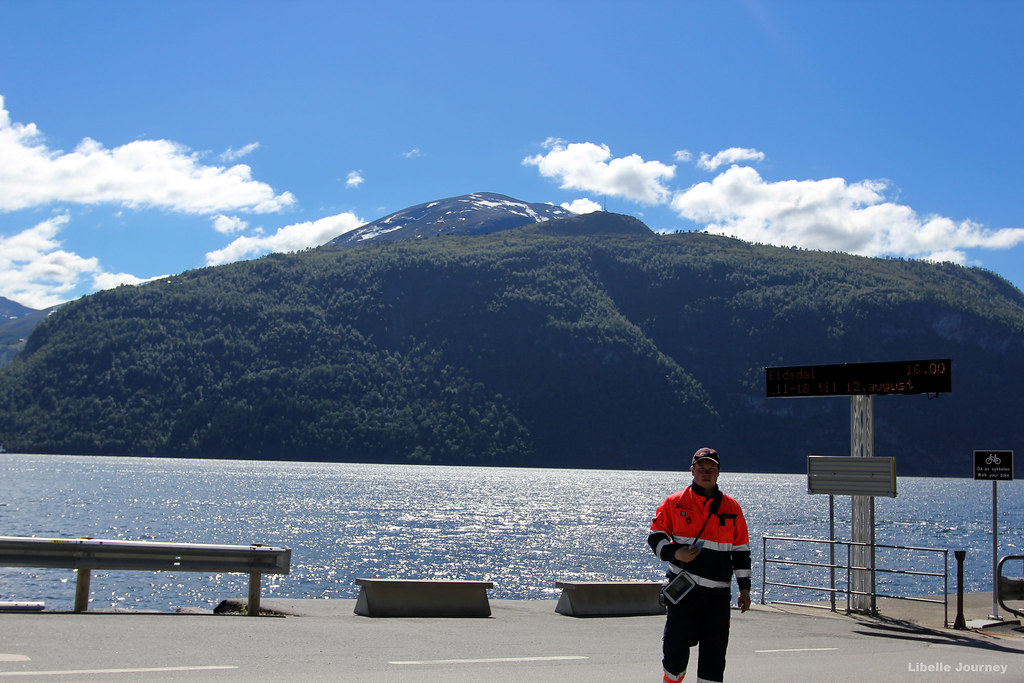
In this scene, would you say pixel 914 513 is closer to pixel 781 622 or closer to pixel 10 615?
pixel 781 622

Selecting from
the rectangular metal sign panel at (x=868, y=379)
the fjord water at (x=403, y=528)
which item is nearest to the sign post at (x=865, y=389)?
the rectangular metal sign panel at (x=868, y=379)

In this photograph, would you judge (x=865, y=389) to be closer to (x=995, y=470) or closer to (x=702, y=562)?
(x=995, y=470)

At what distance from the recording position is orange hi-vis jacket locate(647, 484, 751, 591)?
6.91 m

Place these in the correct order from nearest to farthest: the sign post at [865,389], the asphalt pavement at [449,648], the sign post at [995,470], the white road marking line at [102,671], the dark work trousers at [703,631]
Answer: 1. the dark work trousers at [703,631]
2. the white road marking line at [102,671]
3. the asphalt pavement at [449,648]
4. the sign post at [995,470]
5. the sign post at [865,389]

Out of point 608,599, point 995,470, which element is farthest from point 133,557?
point 995,470

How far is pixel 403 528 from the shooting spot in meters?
75.4

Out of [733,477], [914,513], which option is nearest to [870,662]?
[914,513]

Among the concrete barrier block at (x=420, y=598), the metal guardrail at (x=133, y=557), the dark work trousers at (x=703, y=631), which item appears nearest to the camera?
the dark work trousers at (x=703, y=631)

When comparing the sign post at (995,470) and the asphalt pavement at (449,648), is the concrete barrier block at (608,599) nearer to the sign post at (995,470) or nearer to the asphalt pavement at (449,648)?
the asphalt pavement at (449,648)

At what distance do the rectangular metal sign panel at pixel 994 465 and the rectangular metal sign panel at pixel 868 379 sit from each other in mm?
1229

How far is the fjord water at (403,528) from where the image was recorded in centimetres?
4444

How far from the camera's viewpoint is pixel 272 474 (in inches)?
6235

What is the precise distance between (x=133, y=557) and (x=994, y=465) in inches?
507

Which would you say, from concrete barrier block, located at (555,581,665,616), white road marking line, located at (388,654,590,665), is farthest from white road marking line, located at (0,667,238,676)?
concrete barrier block, located at (555,581,665,616)
